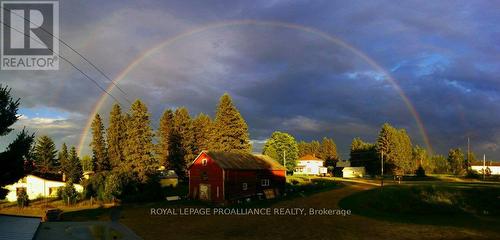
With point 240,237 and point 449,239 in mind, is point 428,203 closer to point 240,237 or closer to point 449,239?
point 449,239

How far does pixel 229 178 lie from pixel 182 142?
36823mm

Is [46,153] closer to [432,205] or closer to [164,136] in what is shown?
[164,136]

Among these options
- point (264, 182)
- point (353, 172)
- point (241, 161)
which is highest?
point (241, 161)

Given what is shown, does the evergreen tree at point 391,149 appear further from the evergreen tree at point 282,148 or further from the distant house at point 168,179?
the distant house at point 168,179

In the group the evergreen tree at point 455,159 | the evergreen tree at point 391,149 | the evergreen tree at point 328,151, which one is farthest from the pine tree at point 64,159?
the evergreen tree at point 455,159

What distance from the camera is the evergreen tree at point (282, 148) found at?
107312 mm

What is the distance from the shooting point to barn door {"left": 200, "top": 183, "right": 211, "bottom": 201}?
171 ft

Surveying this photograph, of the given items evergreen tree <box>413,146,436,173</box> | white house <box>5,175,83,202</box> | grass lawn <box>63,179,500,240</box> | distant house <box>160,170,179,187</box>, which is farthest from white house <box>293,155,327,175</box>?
grass lawn <box>63,179,500,240</box>

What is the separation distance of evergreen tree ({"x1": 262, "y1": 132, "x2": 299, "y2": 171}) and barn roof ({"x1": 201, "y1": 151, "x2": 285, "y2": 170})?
4325 cm

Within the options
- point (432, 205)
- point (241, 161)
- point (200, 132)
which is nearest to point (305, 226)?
point (432, 205)

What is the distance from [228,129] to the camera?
7606 cm

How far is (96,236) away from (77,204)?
3060 cm

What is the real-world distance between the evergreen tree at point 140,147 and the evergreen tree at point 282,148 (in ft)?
149

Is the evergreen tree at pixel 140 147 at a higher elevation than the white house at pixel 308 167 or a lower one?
higher
